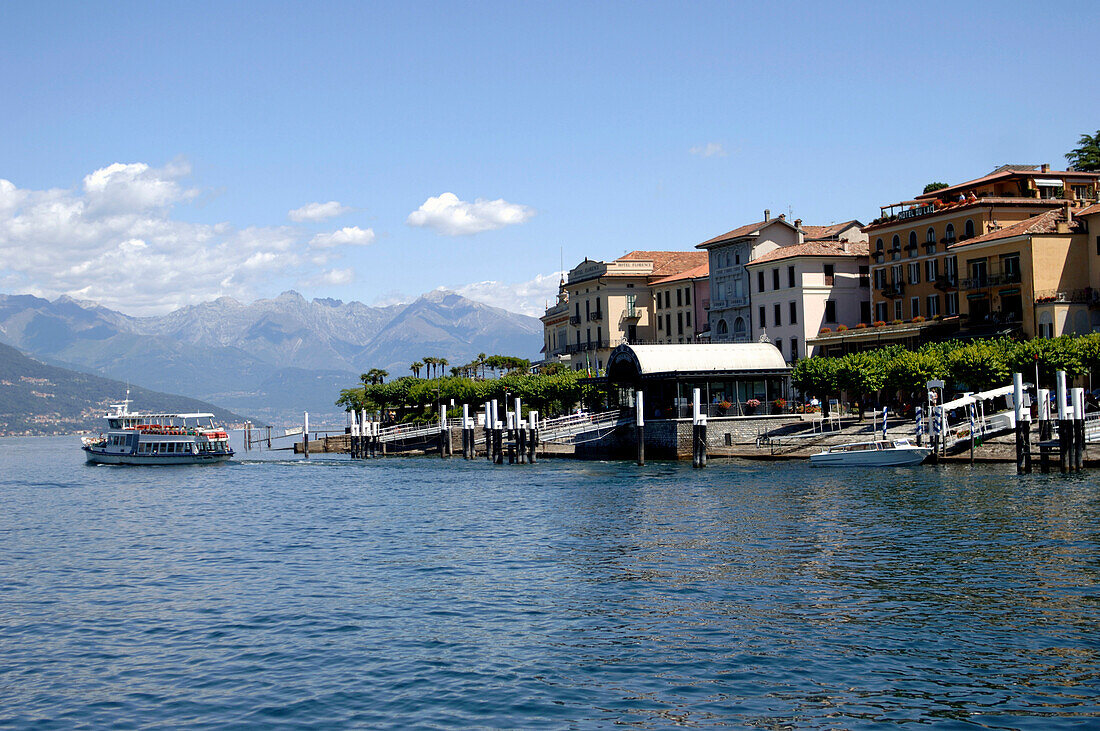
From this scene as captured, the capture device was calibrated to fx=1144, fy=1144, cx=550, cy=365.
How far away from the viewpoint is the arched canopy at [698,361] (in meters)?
81.9

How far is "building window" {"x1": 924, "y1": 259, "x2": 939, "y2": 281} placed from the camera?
89.2m

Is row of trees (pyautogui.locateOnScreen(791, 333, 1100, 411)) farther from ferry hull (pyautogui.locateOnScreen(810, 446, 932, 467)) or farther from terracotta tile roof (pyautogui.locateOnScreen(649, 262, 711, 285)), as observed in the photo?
terracotta tile roof (pyautogui.locateOnScreen(649, 262, 711, 285))

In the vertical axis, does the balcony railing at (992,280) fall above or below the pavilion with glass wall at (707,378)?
above

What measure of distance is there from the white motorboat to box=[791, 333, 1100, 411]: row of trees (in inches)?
318

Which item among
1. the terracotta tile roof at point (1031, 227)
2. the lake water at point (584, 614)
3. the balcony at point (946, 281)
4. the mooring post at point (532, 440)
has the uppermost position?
the terracotta tile roof at point (1031, 227)

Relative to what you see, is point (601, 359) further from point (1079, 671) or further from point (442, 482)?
point (1079, 671)

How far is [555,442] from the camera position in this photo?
85625 millimetres

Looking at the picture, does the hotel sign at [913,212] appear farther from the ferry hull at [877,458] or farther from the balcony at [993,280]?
the ferry hull at [877,458]

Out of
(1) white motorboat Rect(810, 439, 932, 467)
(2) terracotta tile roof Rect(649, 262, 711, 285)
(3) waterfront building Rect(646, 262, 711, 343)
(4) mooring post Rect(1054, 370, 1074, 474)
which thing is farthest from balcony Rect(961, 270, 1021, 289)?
(2) terracotta tile roof Rect(649, 262, 711, 285)

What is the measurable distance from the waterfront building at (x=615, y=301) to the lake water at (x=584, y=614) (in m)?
73.8

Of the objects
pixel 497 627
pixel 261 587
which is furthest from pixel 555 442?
pixel 497 627

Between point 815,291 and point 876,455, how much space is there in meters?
37.0

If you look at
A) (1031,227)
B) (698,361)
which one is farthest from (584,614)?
(1031,227)

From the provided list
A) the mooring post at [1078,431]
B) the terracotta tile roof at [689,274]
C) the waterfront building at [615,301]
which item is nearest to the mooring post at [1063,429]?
the mooring post at [1078,431]
